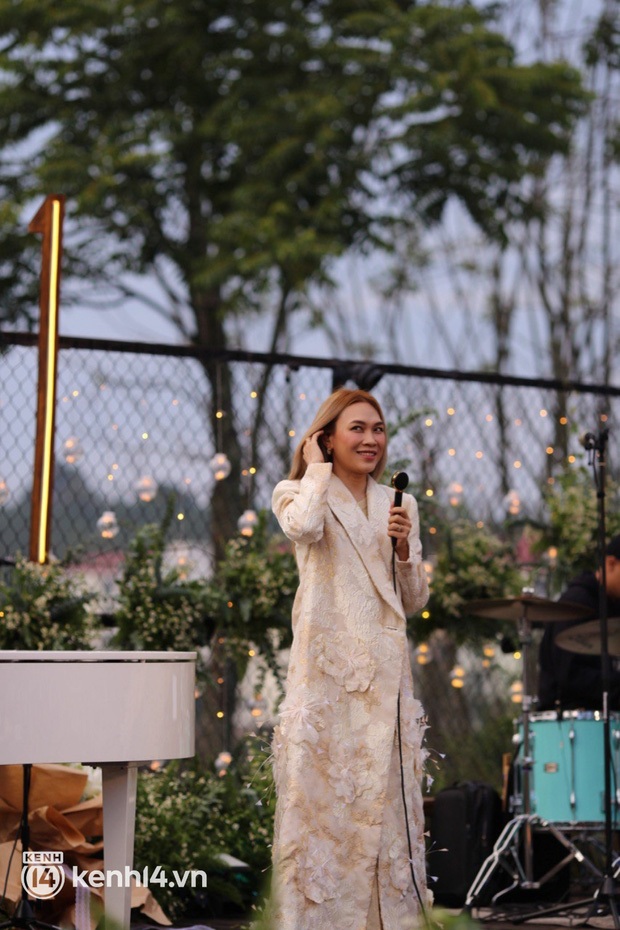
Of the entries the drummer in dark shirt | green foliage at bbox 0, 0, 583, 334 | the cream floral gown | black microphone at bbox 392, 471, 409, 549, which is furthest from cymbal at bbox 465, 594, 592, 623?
green foliage at bbox 0, 0, 583, 334

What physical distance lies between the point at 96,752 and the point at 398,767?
0.83 meters

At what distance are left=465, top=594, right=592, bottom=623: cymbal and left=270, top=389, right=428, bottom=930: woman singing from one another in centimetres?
148

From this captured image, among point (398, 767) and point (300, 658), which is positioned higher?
point (300, 658)

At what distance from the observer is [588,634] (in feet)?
17.4

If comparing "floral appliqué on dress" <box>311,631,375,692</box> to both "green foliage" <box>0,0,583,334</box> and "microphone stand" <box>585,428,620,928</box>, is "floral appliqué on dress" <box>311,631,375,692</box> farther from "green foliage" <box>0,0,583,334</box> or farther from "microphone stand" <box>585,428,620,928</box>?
"green foliage" <box>0,0,583,334</box>

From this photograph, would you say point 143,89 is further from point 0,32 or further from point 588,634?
point 588,634

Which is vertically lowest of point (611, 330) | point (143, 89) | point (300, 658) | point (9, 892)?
point (9, 892)

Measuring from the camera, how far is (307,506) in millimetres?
3846

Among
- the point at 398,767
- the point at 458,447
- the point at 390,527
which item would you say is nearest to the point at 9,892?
the point at 398,767

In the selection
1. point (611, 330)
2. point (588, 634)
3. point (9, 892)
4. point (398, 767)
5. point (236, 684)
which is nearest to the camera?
point (398, 767)

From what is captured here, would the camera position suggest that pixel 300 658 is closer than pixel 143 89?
Yes

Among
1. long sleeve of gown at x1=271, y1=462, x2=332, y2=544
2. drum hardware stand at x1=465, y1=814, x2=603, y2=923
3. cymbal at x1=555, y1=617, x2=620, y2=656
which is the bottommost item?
drum hardware stand at x1=465, y1=814, x2=603, y2=923

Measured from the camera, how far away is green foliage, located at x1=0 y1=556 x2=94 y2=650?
5.53 meters

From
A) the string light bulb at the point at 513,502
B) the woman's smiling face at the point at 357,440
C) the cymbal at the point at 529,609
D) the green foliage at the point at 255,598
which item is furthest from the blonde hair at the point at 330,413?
the string light bulb at the point at 513,502
